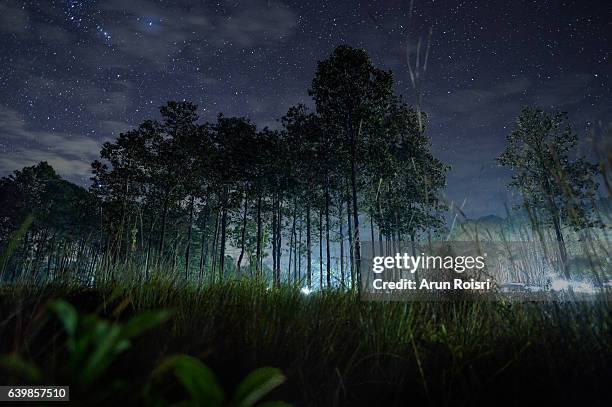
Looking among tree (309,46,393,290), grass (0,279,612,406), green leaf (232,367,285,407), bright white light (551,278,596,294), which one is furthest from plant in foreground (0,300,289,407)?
tree (309,46,393,290)

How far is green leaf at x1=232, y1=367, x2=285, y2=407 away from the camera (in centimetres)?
106

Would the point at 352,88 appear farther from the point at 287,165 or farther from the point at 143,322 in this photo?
the point at 143,322

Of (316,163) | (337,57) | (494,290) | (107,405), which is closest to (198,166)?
(316,163)

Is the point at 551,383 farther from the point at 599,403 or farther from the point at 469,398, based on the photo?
the point at 469,398

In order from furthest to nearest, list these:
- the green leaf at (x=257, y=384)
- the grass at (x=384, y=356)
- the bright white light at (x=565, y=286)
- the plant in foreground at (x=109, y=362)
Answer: the bright white light at (x=565, y=286), the grass at (x=384, y=356), the green leaf at (x=257, y=384), the plant in foreground at (x=109, y=362)

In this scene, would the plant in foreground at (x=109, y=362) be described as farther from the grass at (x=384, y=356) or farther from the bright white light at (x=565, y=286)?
the bright white light at (x=565, y=286)

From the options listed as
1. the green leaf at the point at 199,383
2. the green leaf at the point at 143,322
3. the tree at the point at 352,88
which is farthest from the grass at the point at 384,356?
the tree at the point at 352,88

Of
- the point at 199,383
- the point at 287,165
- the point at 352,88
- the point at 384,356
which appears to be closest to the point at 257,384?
the point at 199,383

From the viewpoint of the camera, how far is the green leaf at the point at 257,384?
1063 millimetres

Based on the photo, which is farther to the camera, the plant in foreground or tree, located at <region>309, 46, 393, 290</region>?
tree, located at <region>309, 46, 393, 290</region>

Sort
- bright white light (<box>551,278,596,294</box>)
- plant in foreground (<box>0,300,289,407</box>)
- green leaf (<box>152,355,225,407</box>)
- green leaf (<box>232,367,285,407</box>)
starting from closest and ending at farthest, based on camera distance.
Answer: plant in foreground (<box>0,300,289,407</box>) → green leaf (<box>152,355,225,407</box>) → green leaf (<box>232,367,285,407</box>) → bright white light (<box>551,278,596,294</box>)

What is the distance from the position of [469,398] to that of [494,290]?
8.92ft

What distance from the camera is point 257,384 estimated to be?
1.15 meters

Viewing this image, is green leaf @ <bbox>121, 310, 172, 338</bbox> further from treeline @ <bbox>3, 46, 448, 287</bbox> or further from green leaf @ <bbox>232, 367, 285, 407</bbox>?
treeline @ <bbox>3, 46, 448, 287</bbox>
